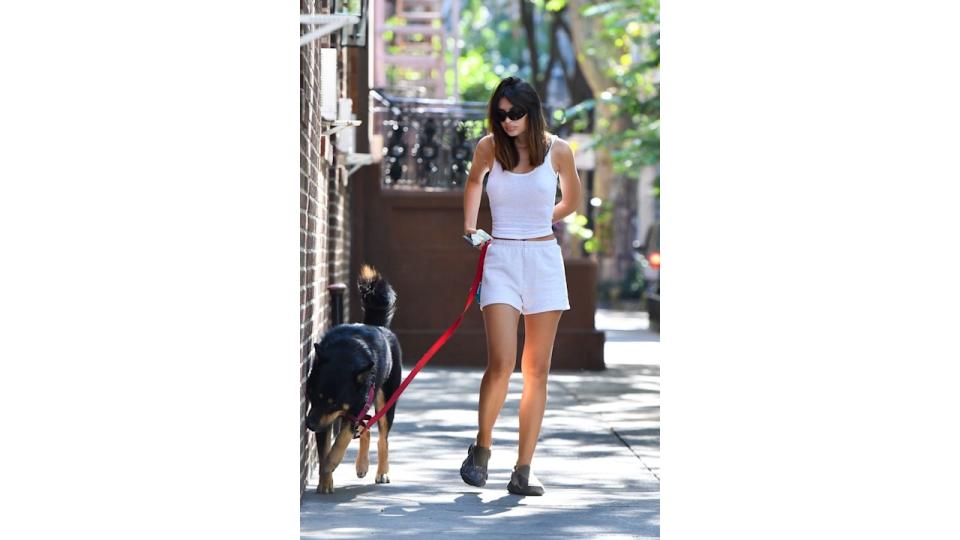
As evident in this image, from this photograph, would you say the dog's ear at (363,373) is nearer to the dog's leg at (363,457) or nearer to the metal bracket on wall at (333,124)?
the dog's leg at (363,457)

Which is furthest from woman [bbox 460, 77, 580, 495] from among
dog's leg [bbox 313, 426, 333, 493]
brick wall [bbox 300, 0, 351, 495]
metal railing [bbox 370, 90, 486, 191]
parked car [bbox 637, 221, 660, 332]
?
parked car [bbox 637, 221, 660, 332]

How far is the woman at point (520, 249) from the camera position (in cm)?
815

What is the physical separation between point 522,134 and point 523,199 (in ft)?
1.01

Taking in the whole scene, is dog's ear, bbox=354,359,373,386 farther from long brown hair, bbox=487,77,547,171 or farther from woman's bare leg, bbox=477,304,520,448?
long brown hair, bbox=487,77,547,171

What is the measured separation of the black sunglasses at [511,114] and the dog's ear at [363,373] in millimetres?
1292

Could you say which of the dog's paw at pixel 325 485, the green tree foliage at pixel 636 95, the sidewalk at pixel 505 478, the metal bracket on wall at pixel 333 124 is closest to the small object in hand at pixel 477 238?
the sidewalk at pixel 505 478

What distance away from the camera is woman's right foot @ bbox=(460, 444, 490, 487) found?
822 cm

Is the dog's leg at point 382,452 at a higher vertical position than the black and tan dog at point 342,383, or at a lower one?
lower
